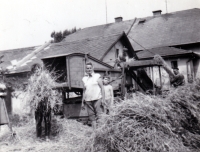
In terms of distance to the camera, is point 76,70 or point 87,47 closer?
point 76,70

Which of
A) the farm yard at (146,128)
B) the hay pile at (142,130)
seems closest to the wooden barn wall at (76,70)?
the farm yard at (146,128)

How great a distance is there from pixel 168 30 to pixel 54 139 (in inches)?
912

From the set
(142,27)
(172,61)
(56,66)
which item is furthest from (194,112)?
(142,27)

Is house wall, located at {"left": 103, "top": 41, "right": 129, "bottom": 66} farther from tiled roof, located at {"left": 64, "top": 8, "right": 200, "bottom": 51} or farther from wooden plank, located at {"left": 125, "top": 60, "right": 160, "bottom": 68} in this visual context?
wooden plank, located at {"left": 125, "top": 60, "right": 160, "bottom": 68}

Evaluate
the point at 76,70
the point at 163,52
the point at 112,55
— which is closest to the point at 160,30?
the point at 163,52

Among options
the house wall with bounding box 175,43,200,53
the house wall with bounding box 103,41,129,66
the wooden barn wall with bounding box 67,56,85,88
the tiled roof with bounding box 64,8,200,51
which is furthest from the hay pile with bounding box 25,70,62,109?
the house wall with bounding box 175,43,200,53

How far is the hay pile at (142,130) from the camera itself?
162 inches

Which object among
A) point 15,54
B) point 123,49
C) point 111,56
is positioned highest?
point 15,54

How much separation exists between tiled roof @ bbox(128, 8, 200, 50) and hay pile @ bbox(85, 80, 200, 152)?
2062cm

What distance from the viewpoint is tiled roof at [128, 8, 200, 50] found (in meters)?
25.0

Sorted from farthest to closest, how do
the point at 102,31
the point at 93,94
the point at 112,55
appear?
the point at 102,31, the point at 112,55, the point at 93,94

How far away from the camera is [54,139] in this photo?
22.0 feet

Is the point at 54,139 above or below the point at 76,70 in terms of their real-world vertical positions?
below

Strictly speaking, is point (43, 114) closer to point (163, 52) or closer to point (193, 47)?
→ point (163, 52)
